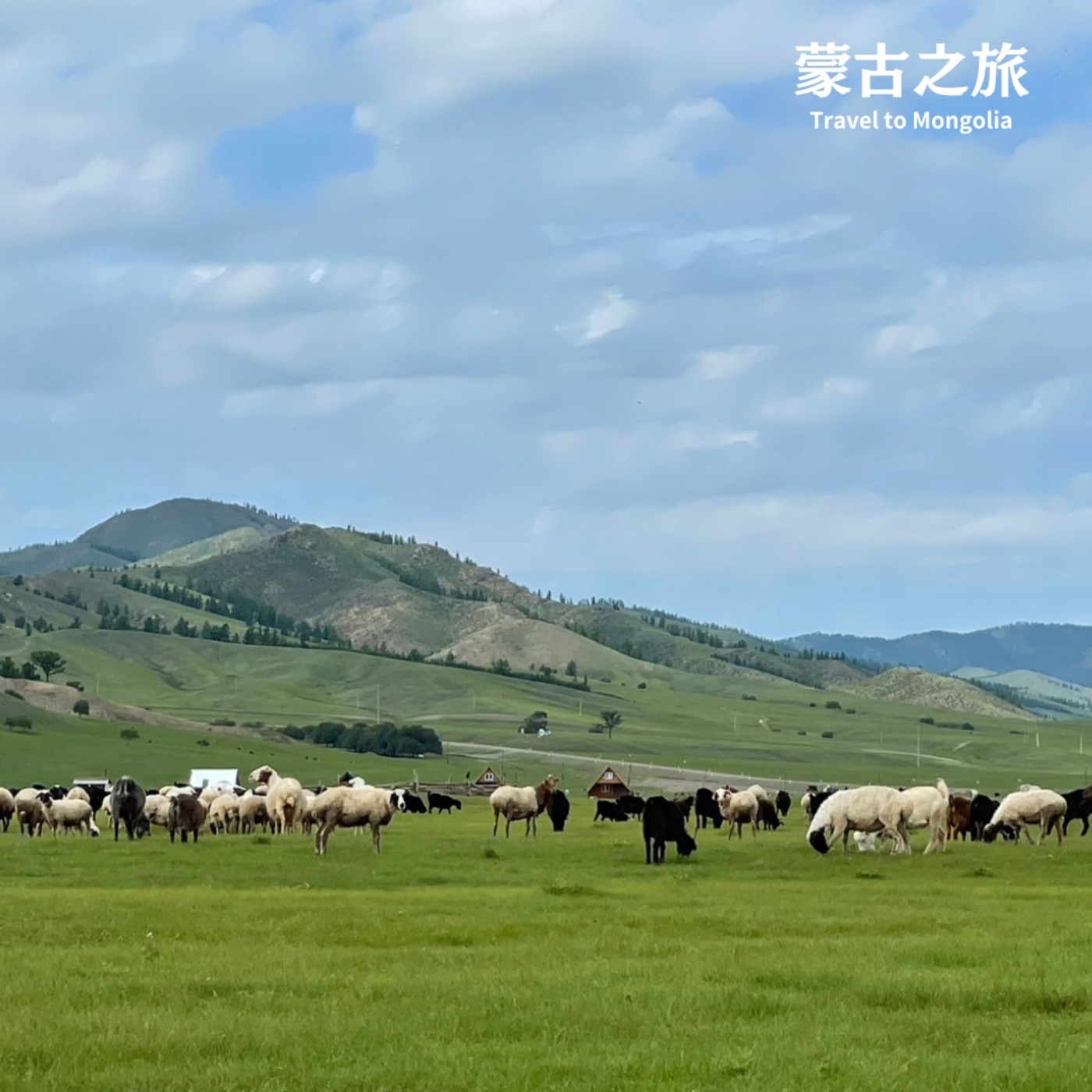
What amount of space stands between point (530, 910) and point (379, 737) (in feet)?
499

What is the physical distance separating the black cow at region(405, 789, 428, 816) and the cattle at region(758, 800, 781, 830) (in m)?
23.9

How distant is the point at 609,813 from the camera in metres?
66.2

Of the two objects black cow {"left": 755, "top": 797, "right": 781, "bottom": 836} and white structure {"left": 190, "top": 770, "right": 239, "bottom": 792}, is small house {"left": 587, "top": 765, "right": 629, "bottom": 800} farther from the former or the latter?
black cow {"left": 755, "top": 797, "right": 781, "bottom": 836}

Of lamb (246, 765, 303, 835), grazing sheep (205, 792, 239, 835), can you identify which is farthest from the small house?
lamb (246, 765, 303, 835)

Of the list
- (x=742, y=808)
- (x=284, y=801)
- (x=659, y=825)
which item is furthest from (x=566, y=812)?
(x=659, y=825)

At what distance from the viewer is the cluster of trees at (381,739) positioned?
172 meters

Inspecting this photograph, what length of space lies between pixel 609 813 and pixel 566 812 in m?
12.9

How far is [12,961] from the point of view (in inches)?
710

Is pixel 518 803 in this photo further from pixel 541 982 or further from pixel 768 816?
pixel 541 982

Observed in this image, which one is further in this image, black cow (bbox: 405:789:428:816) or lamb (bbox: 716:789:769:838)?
black cow (bbox: 405:789:428:816)

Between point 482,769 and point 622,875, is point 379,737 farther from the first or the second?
point 622,875

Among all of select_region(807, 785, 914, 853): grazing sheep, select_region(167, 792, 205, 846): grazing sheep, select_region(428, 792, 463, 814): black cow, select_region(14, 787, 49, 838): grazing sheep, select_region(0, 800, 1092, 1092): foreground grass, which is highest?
select_region(807, 785, 914, 853): grazing sheep

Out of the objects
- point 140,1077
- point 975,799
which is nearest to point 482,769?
point 975,799

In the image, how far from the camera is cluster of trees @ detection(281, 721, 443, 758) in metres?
172
